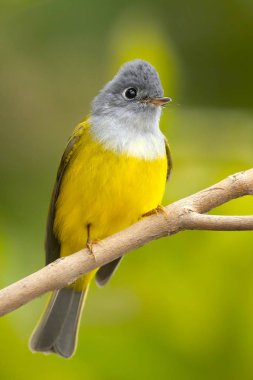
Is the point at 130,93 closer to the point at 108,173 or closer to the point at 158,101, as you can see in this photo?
the point at 158,101

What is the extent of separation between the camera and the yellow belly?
2379mm

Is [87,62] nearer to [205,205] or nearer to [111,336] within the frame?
[111,336]

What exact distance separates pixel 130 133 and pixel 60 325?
2.03 ft

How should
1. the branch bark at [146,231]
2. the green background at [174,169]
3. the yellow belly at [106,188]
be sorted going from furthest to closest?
the green background at [174,169] < the yellow belly at [106,188] < the branch bark at [146,231]

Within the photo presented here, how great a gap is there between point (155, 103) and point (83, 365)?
730mm

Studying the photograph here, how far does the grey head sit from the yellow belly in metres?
0.12

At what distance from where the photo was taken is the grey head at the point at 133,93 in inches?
96.3

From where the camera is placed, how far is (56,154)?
10.1 feet

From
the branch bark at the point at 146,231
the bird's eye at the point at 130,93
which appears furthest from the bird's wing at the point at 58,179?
the branch bark at the point at 146,231

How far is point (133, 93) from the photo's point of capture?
99.2 inches

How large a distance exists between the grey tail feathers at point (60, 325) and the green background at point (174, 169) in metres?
0.05

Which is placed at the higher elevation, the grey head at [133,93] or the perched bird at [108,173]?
the grey head at [133,93]

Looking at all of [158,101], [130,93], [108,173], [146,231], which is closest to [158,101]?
[158,101]

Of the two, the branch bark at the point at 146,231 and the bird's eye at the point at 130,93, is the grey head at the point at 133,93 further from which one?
the branch bark at the point at 146,231
